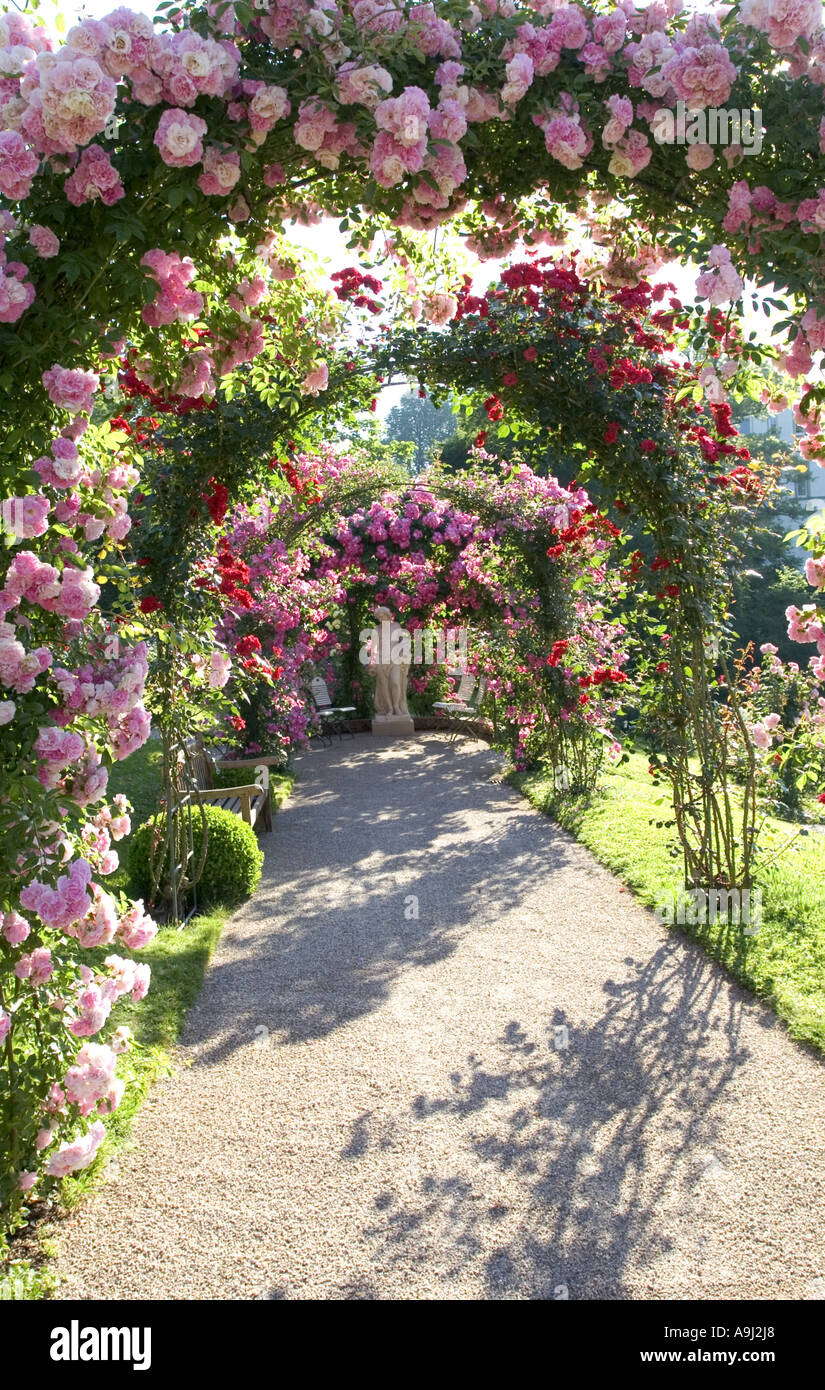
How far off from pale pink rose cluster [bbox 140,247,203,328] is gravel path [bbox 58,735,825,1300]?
2.53 m

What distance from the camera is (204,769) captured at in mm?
7566

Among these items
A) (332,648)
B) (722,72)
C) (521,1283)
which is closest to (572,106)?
(722,72)

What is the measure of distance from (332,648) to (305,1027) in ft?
32.4

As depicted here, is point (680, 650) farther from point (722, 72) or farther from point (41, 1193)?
point (41, 1193)

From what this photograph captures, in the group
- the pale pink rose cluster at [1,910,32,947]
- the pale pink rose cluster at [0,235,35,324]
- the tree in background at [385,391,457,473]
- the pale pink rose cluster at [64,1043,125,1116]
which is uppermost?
the tree in background at [385,391,457,473]

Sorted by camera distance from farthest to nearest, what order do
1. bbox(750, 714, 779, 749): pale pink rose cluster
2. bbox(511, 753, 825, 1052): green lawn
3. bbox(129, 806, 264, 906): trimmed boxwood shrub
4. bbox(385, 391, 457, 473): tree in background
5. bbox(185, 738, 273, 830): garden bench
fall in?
bbox(385, 391, 457, 473): tree in background → bbox(185, 738, 273, 830): garden bench → bbox(129, 806, 264, 906): trimmed boxwood shrub → bbox(750, 714, 779, 749): pale pink rose cluster → bbox(511, 753, 825, 1052): green lawn

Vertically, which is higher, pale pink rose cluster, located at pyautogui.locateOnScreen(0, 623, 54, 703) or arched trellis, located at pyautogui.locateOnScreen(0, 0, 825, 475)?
arched trellis, located at pyautogui.locateOnScreen(0, 0, 825, 475)

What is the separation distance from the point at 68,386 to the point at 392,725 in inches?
457

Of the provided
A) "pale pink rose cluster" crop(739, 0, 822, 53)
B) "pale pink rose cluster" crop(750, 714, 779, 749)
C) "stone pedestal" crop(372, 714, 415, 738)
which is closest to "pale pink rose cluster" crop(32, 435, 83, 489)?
"pale pink rose cluster" crop(739, 0, 822, 53)

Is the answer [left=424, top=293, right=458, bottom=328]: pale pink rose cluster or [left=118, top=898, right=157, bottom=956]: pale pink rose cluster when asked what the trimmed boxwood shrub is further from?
[left=424, top=293, right=458, bottom=328]: pale pink rose cluster

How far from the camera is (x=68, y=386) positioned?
2.59 m

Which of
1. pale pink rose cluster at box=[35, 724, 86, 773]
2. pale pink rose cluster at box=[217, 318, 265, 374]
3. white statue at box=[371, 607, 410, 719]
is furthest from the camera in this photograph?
white statue at box=[371, 607, 410, 719]

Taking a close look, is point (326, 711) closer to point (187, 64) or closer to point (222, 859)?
point (222, 859)

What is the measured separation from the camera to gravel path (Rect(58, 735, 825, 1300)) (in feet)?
8.92
